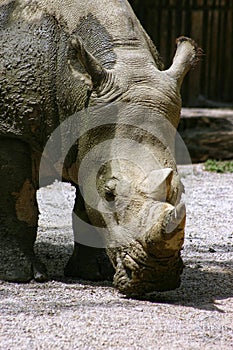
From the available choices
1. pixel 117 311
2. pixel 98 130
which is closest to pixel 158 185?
pixel 98 130

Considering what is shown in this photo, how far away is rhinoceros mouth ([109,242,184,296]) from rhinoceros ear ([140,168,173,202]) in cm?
34

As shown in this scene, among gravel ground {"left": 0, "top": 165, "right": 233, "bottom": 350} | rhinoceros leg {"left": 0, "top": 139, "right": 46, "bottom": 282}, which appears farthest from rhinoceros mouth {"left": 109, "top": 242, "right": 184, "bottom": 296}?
rhinoceros leg {"left": 0, "top": 139, "right": 46, "bottom": 282}

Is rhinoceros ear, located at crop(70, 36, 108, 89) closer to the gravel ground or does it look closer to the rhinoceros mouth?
the rhinoceros mouth

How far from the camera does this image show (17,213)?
534cm

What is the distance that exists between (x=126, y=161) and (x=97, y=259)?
1250mm

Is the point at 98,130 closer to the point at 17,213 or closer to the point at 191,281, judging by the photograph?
the point at 17,213

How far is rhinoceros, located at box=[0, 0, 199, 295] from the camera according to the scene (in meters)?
4.45

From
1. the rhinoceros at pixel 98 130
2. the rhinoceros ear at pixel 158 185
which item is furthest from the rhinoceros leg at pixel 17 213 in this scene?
the rhinoceros ear at pixel 158 185

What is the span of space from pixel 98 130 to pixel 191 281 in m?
1.34

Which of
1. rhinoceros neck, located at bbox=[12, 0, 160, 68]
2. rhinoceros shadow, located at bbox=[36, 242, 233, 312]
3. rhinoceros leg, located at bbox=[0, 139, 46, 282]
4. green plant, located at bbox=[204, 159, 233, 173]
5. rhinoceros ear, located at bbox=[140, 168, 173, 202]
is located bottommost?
green plant, located at bbox=[204, 159, 233, 173]

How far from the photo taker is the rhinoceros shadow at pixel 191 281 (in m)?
4.89

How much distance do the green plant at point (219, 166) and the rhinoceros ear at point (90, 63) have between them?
5.73 m

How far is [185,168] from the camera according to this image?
415 inches

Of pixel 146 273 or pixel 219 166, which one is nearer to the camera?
pixel 146 273
